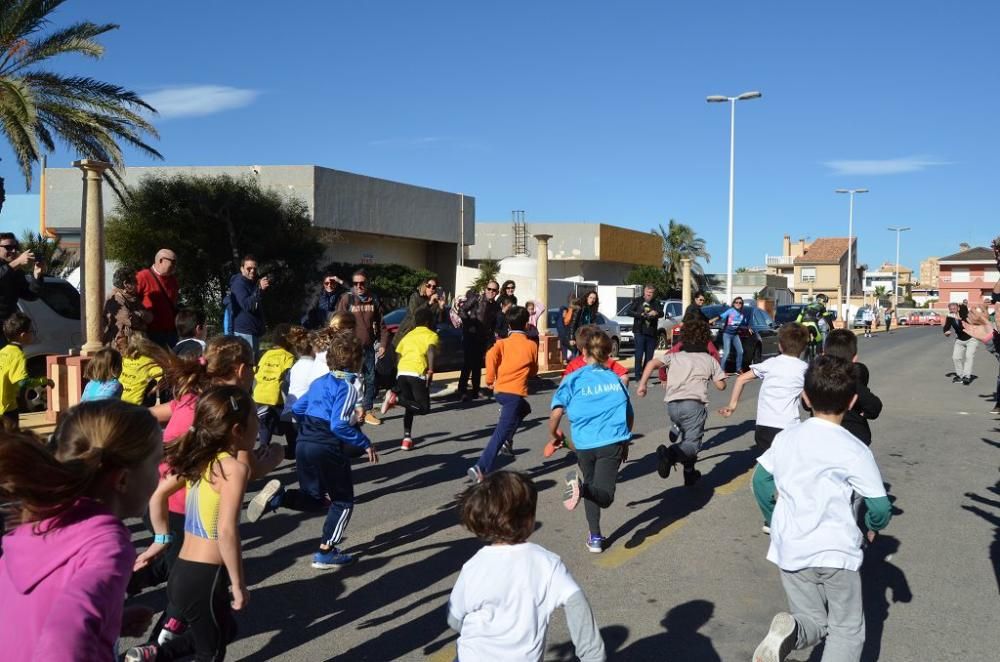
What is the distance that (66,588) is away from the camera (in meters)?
1.99

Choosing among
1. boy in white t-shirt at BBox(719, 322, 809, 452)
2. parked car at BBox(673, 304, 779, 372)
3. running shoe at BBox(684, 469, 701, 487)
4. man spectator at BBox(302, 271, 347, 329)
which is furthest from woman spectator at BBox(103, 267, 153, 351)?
parked car at BBox(673, 304, 779, 372)

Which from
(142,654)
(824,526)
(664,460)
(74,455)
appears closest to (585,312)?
(664,460)

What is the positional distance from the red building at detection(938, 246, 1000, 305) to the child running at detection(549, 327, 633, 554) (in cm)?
10318

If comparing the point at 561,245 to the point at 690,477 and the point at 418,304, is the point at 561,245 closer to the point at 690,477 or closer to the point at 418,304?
the point at 418,304

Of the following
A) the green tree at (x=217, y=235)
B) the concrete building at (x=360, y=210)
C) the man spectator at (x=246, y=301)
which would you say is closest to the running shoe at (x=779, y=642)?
the man spectator at (x=246, y=301)

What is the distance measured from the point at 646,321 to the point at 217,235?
16484 millimetres

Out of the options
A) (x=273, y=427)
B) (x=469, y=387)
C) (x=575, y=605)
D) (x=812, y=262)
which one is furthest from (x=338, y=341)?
(x=812, y=262)

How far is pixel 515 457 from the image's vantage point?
9461 mm

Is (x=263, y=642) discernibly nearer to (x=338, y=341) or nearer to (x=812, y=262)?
(x=338, y=341)

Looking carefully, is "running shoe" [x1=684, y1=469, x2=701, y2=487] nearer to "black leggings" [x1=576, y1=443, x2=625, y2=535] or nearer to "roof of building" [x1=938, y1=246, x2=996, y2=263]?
"black leggings" [x1=576, y1=443, x2=625, y2=535]

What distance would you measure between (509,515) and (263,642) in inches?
88.0

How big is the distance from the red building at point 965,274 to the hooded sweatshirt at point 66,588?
10754cm

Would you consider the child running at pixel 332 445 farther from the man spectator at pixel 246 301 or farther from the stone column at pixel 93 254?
the stone column at pixel 93 254

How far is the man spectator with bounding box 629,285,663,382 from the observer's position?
55.4 ft
